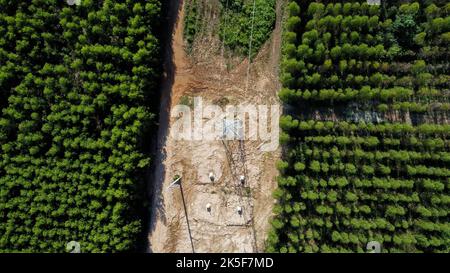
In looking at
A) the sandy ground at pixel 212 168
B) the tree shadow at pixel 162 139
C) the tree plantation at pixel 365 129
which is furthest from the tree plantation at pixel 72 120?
the tree plantation at pixel 365 129

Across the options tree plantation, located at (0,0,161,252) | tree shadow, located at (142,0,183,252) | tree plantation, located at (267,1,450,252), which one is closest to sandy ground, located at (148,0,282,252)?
tree shadow, located at (142,0,183,252)

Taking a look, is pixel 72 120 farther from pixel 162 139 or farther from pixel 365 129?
pixel 365 129

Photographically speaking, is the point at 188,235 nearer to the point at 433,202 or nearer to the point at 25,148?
the point at 25,148

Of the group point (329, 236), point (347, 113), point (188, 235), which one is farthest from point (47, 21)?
point (329, 236)

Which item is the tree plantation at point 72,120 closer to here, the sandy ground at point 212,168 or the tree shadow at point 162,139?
the tree shadow at point 162,139

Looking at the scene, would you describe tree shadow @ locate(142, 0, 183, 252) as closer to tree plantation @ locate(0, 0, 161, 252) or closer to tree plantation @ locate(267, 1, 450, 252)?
tree plantation @ locate(0, 0, 161, 252)

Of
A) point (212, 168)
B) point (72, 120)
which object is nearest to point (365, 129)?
point (212, 168)
